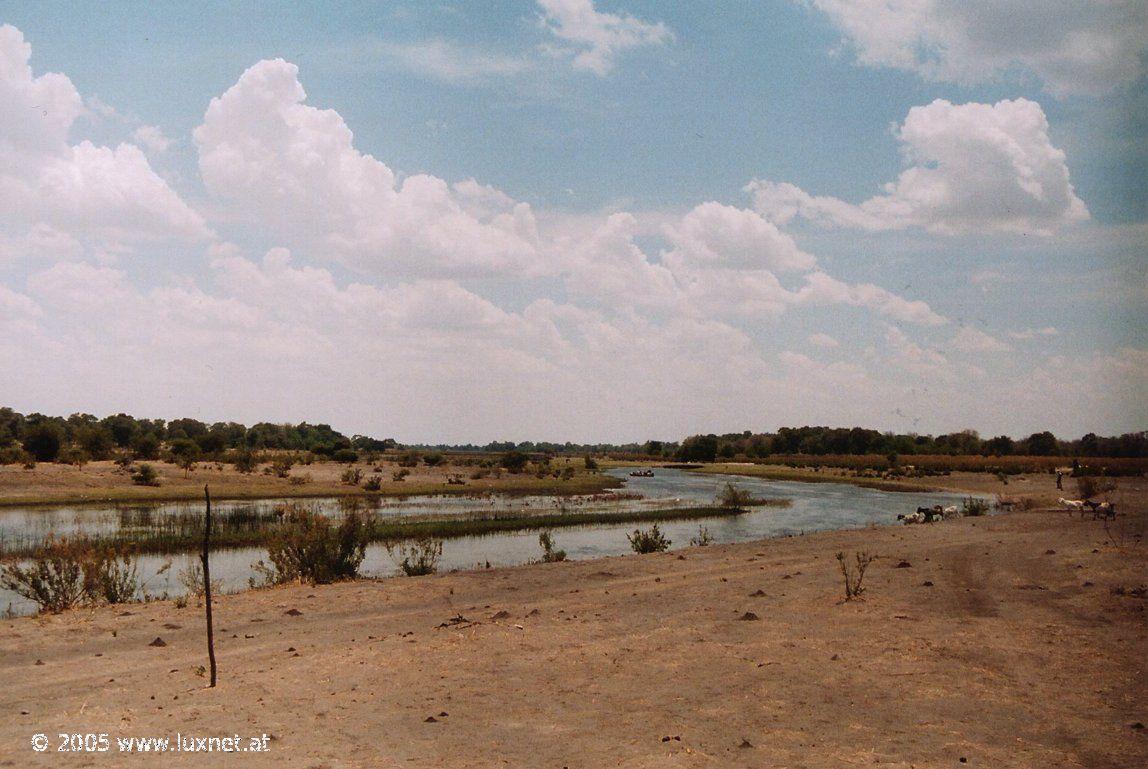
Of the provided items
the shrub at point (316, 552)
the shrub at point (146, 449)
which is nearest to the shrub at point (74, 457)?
the shrub at point (146, 449)

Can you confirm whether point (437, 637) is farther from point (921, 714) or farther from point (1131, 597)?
point (1131, 597)

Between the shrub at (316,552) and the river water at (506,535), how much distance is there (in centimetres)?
213

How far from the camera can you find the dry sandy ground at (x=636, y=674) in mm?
7855

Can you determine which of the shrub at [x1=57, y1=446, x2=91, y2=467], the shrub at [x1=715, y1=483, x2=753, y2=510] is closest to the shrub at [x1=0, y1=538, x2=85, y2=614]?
the shrub at [x1=715, y1=483, x2=753, y2=510]

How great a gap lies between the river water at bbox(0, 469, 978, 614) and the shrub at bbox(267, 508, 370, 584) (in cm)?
213

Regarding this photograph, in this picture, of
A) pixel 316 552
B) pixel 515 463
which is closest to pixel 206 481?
pixel 316 552

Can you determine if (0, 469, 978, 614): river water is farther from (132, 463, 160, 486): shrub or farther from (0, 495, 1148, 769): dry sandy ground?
(132, 463, 160, 486): shrub

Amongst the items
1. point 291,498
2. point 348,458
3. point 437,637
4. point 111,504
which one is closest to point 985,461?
point 348,458

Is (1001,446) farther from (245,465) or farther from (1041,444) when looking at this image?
(245,465)

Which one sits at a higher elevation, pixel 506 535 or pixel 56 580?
pixel 56 580

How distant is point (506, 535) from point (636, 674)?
2467cm

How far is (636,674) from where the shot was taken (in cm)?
1050

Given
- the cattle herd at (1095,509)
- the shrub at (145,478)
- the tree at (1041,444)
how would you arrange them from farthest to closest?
the tree at (1041,444)
the shrub at (145,478)
the cattle herd at (1095,509)

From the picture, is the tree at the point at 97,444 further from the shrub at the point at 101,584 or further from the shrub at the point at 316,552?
the shrub at the point at 101,584
